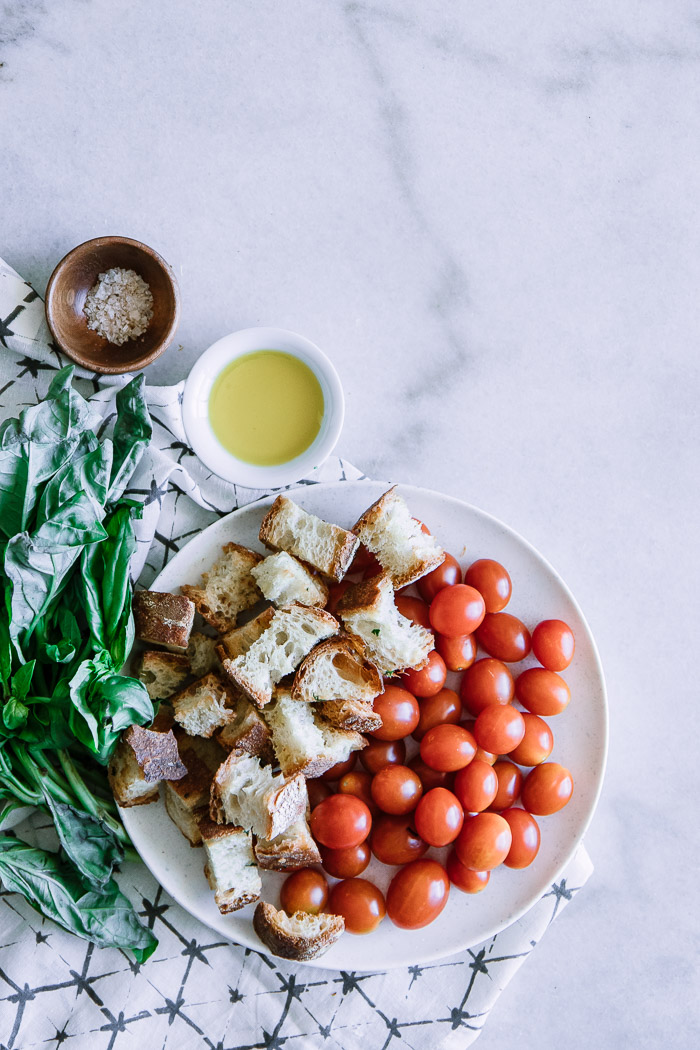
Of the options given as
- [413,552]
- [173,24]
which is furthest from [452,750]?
[173,24]

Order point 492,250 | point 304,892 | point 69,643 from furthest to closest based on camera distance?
point 492,250 → point 304,892 → point 69,643

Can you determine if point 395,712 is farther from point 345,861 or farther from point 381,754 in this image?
point 345,861

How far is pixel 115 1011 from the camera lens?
1.97m

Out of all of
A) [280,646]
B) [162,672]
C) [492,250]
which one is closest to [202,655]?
[162,672]

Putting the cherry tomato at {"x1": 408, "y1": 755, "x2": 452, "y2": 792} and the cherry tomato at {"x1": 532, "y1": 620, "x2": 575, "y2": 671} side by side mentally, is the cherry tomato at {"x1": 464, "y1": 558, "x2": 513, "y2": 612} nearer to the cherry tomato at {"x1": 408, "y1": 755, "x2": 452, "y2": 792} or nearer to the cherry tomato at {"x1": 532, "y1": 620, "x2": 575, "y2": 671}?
the cherry tomato at {"x1": 532, "y1": 620, "x2": 575, "y2": 671}

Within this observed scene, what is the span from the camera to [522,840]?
1.91 meters

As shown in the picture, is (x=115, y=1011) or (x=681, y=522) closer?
(x=115, y=1011)

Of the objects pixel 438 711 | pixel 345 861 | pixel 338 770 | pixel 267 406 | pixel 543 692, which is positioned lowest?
pixel 345 861

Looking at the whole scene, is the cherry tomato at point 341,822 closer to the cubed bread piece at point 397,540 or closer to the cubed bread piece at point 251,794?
the cubed bread piece at point 251,794

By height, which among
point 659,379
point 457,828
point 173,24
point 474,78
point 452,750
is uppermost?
point 474,78

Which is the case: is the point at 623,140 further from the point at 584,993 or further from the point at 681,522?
the point at 584,993

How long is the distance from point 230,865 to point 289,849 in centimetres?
13

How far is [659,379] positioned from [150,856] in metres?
1.63

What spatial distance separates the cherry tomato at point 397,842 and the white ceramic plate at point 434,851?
0.06 m
